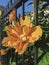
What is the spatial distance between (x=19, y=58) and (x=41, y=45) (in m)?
0.68

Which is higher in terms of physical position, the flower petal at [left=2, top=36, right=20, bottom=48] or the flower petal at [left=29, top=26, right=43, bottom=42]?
the flower petal at [left=29, top=26, right=43, bottom=42]

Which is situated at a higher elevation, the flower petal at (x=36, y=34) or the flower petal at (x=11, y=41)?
the flower petal at (x=36, y=34)

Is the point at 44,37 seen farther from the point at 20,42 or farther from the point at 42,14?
the point at 42,14

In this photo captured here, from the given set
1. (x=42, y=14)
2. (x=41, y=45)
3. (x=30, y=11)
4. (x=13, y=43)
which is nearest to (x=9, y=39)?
(x=13, y=43)

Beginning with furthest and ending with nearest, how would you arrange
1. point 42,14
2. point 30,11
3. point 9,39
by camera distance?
point 30,11
point 42,14
point 9,39

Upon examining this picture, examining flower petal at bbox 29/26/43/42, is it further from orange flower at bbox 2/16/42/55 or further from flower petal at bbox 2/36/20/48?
flower petal at bbox 2/36/20/48

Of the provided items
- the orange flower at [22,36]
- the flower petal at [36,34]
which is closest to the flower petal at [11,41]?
the orange flower at [22,36]

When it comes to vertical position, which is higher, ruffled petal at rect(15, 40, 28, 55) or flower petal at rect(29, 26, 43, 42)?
flower petal at rect(29, 26, 43, 42)

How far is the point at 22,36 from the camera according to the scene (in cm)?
176

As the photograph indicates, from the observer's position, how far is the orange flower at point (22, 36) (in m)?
1.73

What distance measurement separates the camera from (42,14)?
2.69m

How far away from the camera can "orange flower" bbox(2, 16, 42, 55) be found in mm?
1730

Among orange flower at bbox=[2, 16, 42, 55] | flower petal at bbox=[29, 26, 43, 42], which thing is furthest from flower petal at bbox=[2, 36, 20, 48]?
flower petal at bbox=[29, 26, 43, 42]

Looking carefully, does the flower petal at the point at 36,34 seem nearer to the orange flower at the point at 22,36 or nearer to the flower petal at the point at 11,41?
the orange flower at the point at 22,36
